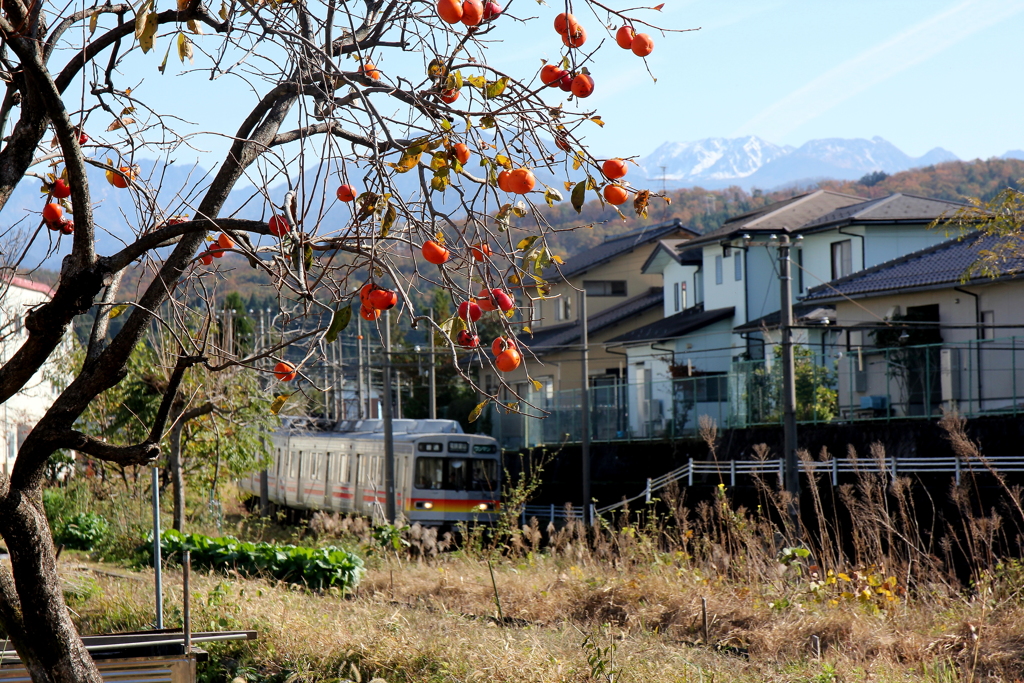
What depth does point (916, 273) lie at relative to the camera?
23234mm

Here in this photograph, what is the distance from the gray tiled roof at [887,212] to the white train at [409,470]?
1185cm

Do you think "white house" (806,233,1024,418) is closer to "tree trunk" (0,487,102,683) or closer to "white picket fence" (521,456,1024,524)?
"white picket fence" (521,456,1024,524)

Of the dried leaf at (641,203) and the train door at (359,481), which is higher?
the dried leaf at (641,203)

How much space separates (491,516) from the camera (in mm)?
23453

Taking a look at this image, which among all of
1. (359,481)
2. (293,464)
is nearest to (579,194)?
(359,481)

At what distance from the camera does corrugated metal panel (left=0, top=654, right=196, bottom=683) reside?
5586 millimetres

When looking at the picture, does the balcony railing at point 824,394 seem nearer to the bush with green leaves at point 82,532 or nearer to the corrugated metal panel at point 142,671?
the bush with green leaves at point 82,532

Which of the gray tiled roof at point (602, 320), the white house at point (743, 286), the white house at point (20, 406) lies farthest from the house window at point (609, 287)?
the white house at point (20, 406)

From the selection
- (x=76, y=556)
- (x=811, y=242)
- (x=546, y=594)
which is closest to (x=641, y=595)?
(x=546, y=594)

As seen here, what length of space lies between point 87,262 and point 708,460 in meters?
21.2

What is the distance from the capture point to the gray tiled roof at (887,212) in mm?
28203

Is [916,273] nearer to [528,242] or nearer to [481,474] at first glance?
[481,474]

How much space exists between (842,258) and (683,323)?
19.6ft

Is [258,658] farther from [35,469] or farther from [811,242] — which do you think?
[811,242]
